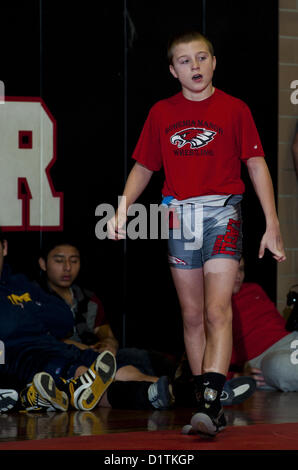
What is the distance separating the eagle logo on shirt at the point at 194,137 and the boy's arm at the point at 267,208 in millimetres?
185

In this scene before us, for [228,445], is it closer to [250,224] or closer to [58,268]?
[58,268]

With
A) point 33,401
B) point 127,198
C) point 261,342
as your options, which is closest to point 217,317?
point 127,198

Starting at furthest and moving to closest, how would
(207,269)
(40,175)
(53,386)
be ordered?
(40,175), (53,386), (207,269)

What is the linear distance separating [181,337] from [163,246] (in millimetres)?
607

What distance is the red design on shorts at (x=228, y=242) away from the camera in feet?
10.1

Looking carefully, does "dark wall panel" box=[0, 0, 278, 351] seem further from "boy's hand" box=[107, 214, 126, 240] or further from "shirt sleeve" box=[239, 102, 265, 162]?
"shirt sleeve" box=[239, 102, 265, 162]

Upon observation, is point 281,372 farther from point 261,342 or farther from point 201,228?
point 201,228

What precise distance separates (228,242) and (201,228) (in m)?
0.12

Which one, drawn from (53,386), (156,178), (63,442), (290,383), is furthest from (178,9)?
(63,442)

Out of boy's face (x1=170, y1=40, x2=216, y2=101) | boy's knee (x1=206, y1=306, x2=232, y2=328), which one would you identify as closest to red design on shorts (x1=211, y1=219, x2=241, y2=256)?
boy's knee (x1=206, y1=306, x2=232, y2=328)

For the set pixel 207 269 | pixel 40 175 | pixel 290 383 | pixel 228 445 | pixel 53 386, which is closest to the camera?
pixel 228 445

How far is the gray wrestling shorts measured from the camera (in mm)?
3113

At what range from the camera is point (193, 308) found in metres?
3.19

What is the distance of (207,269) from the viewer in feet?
10.1
